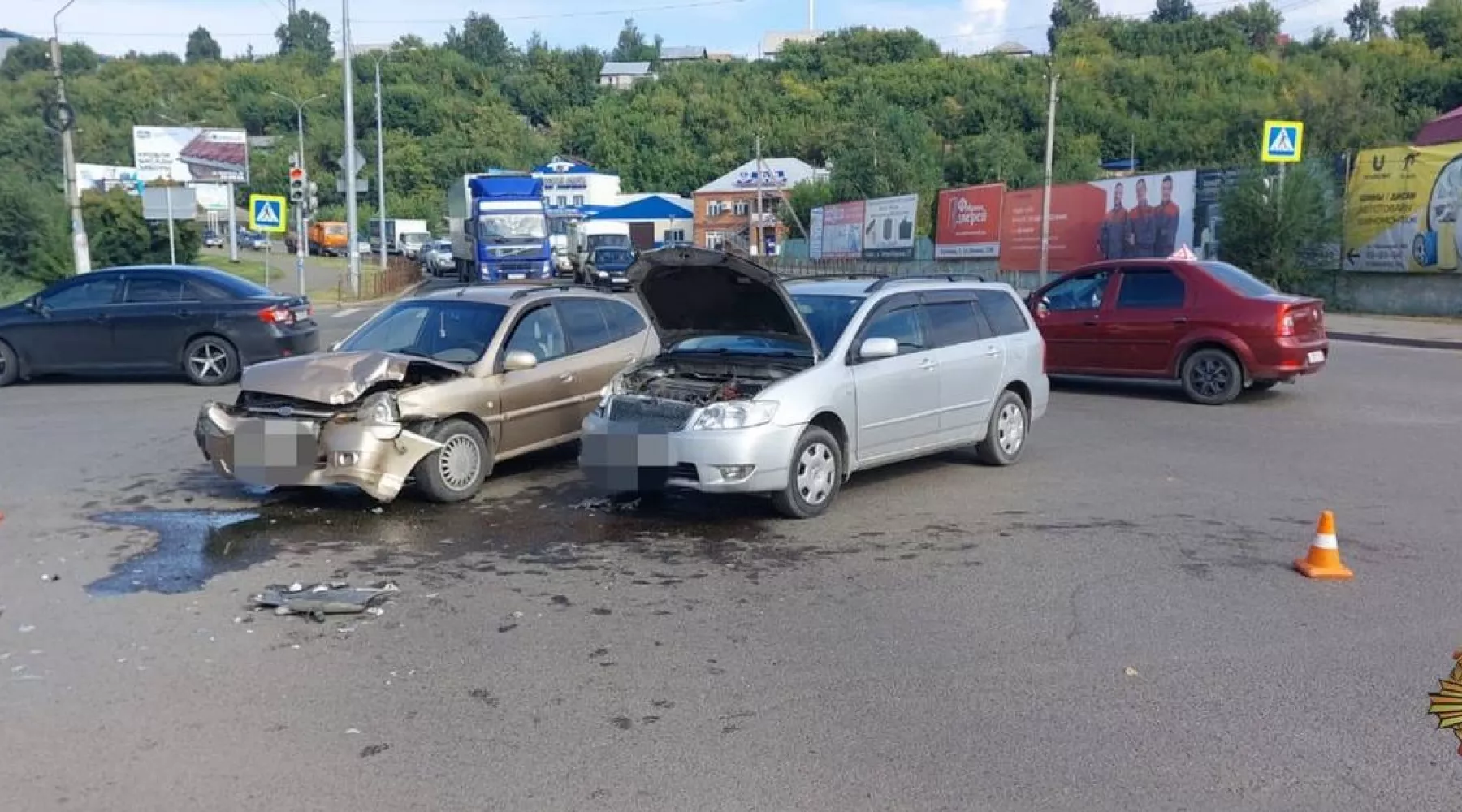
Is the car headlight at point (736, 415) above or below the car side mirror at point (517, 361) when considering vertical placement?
below

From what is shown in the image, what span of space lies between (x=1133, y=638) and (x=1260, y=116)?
73514 mm

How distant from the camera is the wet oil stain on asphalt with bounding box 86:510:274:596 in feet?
22.9

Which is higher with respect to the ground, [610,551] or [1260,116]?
[1260,116]

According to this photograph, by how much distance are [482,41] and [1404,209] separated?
12293 centimetres

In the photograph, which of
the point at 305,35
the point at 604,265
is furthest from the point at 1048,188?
the point at 305,35

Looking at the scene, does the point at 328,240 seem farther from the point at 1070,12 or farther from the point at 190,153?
the point at 1070,12

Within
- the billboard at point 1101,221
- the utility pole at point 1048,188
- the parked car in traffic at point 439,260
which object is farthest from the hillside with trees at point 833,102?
the utility pole at point 1048,188

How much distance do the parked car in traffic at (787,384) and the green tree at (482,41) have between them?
130m

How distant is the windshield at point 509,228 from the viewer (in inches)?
1549

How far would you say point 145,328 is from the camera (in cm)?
1593

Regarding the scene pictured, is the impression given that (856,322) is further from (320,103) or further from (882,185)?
(320,103)

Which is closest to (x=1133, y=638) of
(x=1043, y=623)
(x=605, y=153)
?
Result: (x=1043, y=623)

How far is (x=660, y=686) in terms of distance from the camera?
5297 mm

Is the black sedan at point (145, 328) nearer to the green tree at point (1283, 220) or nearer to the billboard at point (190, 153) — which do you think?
the green tree at point (1283, 220)
